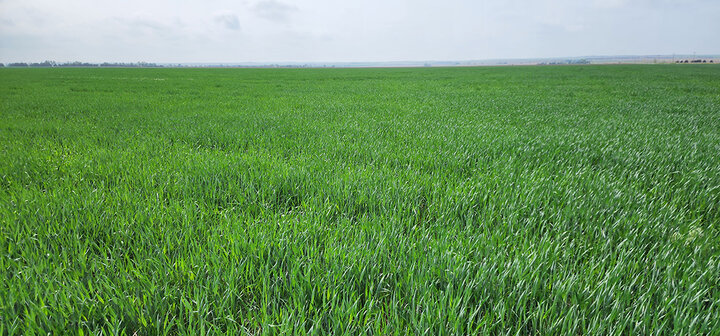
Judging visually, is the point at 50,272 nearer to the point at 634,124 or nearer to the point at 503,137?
the point at 503,137

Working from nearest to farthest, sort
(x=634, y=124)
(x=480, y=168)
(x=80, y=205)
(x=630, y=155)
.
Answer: (x=80, y=205), (x=480, y=168), (x=630, y=155), (x=634, y=124)

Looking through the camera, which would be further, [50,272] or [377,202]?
[377,202]

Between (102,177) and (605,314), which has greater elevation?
(102,177)

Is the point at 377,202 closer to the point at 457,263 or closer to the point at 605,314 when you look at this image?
the point at 457,263

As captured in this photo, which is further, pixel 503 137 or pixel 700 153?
pixel 503 137

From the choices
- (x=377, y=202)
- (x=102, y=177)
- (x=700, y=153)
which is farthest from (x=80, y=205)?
(x=700, y=153)

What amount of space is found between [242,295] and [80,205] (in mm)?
1865

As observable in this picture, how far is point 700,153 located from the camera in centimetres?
439

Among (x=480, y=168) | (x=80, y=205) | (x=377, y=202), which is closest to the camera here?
(x=80, y=205)

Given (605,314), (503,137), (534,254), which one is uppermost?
(503,137)

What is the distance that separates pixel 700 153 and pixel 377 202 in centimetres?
477

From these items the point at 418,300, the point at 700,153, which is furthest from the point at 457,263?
the point at 700,153

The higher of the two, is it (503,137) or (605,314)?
(503,137)

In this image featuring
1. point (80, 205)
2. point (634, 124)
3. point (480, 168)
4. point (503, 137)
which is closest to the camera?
point (80, 205)
